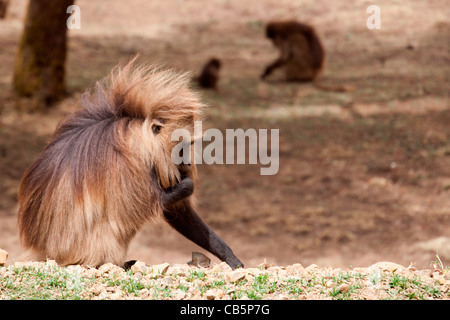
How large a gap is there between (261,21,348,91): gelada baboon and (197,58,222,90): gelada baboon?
1270 millimetres

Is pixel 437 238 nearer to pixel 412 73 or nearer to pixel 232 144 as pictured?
pixel 232 144

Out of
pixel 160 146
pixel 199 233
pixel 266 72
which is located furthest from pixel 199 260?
pixel 266 72

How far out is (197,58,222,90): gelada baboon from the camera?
36.9ft

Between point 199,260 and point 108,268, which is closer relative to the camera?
point 108,268

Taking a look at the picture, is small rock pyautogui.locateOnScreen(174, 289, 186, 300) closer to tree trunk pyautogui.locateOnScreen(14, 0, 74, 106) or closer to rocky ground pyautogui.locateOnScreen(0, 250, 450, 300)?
rocky ground pyautogui.locateOnScreen(0, 250, 450, 300)

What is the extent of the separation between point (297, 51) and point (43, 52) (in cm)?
511

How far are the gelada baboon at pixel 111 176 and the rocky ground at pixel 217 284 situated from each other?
40 cm

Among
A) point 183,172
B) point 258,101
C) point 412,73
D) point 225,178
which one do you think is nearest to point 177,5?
point 258,101

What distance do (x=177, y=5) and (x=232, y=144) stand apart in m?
6.68

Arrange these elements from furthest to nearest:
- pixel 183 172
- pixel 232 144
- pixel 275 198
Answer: pixel 232 144 → pixel 275 198 → pixel 183 172

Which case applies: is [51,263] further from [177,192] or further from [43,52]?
[43,52]

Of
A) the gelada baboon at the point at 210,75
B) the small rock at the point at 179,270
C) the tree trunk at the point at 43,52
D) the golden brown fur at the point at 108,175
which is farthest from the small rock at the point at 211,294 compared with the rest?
the gelada baboon at the point at 210,75

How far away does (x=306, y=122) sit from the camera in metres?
10.4
